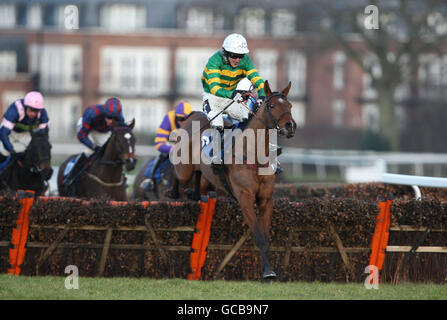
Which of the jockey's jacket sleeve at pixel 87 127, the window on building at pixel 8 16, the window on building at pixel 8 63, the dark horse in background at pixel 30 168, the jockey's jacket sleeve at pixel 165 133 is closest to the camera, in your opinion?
the dark horse in background at pixel 30 168

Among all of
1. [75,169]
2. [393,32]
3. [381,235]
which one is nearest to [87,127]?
[75,169]

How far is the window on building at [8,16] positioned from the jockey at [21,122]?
3110 cm

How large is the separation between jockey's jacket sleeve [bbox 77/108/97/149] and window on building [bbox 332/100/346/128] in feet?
96.3

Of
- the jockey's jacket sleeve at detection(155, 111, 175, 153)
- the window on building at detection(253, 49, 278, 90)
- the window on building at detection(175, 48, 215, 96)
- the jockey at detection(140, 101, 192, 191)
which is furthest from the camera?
the window on building at detection(175, 48, 215, 96)

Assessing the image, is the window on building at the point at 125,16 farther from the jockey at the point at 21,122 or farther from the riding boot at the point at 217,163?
the riding boot at the point at 217,163

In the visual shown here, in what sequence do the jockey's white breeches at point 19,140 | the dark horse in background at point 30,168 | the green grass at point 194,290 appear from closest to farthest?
the green grass at point 194,290
the dark horse in background at point 30,168
the jockey's white breeches at point 19,140

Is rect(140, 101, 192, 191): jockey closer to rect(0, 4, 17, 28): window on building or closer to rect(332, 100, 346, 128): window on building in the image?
rect(332, 100, 346, 128): window on building

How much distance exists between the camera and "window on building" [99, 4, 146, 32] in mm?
39250

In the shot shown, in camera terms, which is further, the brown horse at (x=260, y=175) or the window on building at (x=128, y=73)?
the window on building at (x=128, y=73)

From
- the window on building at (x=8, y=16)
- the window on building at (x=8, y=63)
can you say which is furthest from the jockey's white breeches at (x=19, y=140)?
the window on building at (x=8, y=16)

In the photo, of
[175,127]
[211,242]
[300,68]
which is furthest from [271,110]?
[300,68]

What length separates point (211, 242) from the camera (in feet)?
25.0

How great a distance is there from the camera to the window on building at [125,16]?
39250 millimetres

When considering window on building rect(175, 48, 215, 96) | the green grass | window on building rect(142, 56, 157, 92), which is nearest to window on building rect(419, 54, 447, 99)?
window on building rect(175, 48, 215, 96)
